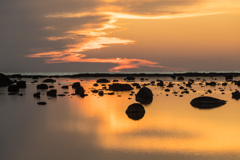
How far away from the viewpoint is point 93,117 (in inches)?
972

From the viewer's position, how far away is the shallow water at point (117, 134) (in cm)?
1410

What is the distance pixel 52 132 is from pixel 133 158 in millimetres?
7399

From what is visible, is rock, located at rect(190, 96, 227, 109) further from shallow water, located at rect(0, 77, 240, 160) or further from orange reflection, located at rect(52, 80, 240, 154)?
shallow water, located at rect(0, 77, 240, 160)

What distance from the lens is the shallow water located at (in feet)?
46.3

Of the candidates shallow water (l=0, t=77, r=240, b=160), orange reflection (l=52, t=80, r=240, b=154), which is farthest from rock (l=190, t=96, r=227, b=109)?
shallow water (l=0, t=77, r=240, b=160)

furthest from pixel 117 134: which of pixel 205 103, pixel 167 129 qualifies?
pixel 205 103

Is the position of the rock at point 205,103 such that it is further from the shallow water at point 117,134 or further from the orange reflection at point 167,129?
the shallow water at point 117,134

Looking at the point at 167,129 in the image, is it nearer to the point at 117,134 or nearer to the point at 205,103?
the point at 117,134

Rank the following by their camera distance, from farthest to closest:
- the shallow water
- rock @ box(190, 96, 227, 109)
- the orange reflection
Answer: rock @ box(190, 96, 227, 109)
the orange reflection
the shallow water

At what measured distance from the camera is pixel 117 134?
1809 centimetres

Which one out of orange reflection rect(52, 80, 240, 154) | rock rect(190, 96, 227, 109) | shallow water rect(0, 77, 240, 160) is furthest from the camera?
rock rect(190, 96, 227, 109)

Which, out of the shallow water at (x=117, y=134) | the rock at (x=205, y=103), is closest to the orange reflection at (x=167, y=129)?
the shallow water at (x=117, y=134)

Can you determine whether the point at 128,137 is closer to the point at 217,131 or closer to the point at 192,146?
the point at 192,146

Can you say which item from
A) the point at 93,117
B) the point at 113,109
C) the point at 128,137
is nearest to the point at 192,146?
the point at 128,137
